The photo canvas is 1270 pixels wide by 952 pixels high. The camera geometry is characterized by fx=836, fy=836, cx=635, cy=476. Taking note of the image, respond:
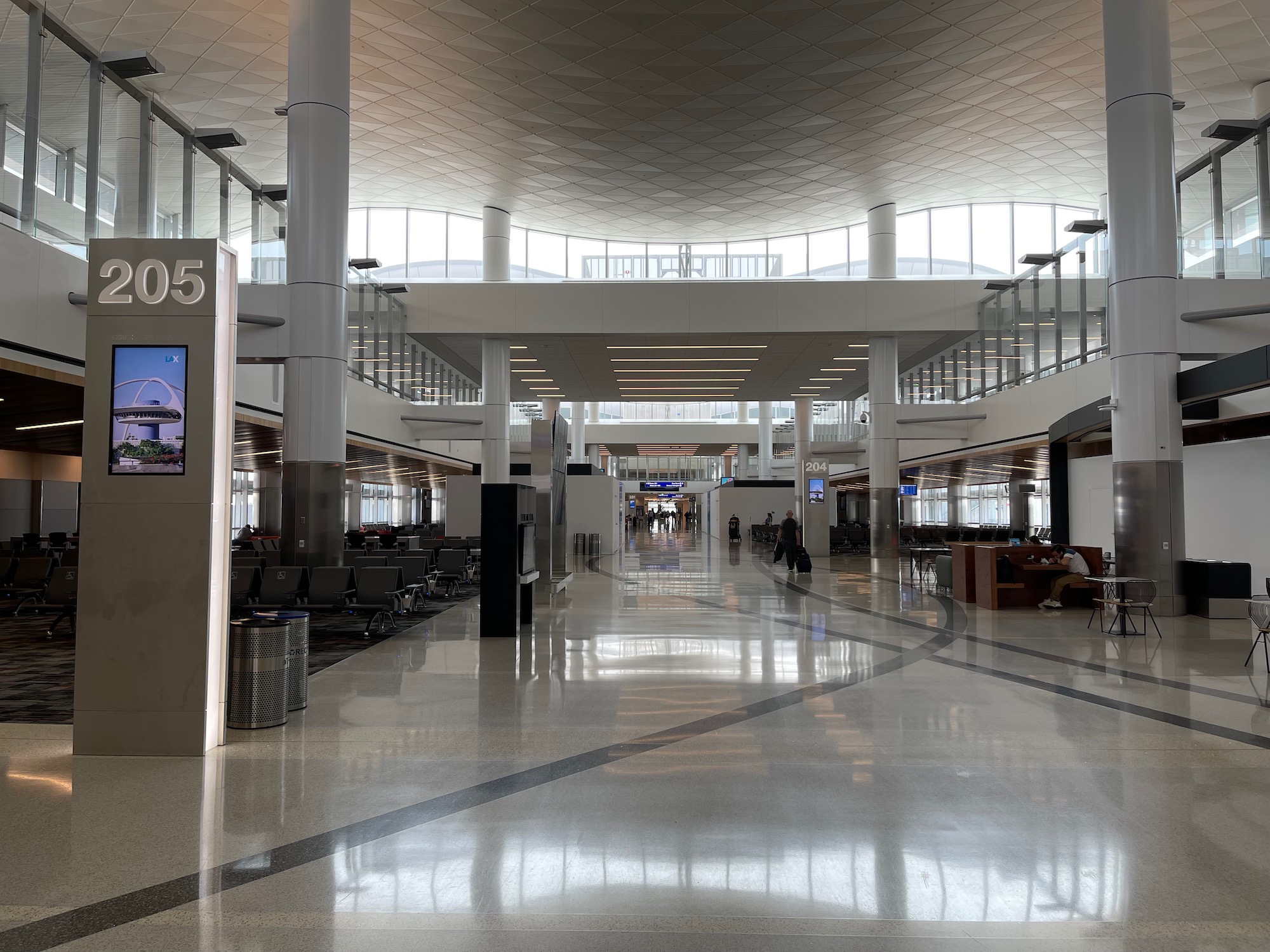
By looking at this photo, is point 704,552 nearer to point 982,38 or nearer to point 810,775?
point 982,38

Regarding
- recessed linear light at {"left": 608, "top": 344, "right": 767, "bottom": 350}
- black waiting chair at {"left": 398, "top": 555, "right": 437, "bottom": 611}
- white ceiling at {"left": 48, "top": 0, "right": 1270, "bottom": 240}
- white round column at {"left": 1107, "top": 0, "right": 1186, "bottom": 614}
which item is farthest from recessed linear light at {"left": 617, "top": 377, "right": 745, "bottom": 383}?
black waiting chair at {"left": 398, "top": 555, "right": 437, "bottom": 611}

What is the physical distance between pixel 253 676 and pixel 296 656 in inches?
17.4

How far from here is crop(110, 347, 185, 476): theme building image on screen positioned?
5504mm

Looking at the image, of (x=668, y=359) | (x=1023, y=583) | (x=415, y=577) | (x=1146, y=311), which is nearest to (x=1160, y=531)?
(x=1023, y=583)

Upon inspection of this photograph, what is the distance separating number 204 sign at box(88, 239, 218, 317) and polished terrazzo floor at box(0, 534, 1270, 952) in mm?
2902

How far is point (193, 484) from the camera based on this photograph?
5504 mm

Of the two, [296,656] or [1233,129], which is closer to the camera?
[296,656]

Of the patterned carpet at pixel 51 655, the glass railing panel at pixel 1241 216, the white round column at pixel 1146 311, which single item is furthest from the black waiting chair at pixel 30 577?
the glass railing panel at pixel 1241 216

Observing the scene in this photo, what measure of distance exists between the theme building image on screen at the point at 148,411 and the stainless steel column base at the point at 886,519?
71.4ft

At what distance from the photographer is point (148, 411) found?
18.2 feet

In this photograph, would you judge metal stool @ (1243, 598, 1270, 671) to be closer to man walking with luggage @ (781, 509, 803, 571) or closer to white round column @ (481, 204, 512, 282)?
man walking with luggage @ (781, 509, 803, 571)

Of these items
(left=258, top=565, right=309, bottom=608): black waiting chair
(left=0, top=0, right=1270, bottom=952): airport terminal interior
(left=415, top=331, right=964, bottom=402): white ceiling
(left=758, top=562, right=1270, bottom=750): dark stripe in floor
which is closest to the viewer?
(left=0, top=0, right=1270, bottom=952): airport terminal interior

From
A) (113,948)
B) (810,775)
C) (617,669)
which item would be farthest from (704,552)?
(113,948)

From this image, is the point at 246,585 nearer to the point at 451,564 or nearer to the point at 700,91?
the point at 451,564
